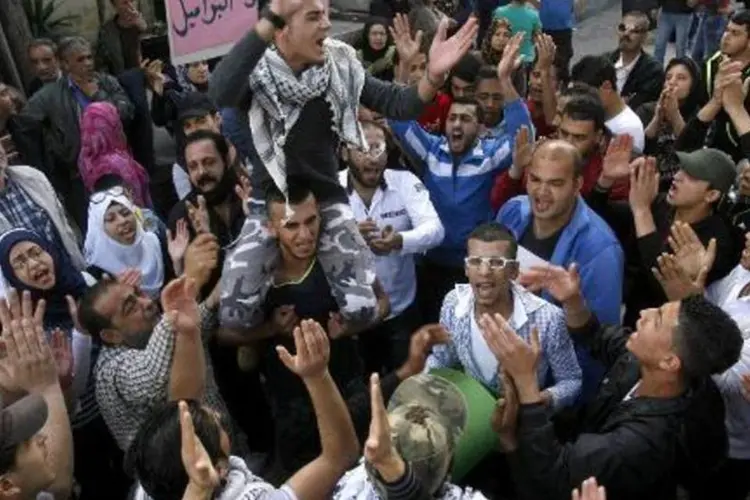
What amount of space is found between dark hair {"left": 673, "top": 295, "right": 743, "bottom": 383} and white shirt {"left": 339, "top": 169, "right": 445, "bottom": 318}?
5.13ft

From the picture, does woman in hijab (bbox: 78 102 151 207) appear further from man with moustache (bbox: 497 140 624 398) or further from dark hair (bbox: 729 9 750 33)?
dark hair (bbox: 729 9 750 33)

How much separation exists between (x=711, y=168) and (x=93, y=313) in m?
2.55

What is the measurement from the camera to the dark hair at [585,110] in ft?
14.9

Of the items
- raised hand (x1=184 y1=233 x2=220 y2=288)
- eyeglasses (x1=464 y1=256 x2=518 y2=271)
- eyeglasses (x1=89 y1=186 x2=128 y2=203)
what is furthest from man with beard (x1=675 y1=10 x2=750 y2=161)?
eyeglasses (x1=89 y1=186 x2=128 y2=203)

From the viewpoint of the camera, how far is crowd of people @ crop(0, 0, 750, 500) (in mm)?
2703

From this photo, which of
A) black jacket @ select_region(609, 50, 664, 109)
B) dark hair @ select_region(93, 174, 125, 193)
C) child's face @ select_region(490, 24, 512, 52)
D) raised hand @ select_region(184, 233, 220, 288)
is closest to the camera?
raised hand @ select_region(184, 233, 220, 288)

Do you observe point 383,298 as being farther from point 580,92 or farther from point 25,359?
point 580,92

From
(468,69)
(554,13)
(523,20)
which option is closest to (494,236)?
(468,69)

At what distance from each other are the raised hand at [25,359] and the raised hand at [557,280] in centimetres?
166

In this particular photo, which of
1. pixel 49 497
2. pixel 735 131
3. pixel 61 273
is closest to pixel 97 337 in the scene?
pixel 61 273

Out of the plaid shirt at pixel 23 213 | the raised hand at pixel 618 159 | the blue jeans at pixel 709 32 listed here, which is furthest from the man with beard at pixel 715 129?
the blue jeans at pixel 709 32

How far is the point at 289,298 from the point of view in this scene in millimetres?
3564

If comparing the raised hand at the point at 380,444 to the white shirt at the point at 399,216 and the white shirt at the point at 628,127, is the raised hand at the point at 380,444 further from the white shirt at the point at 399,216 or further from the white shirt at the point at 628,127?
the white shirt at the point at 628,127

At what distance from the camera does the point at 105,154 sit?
5.52m
